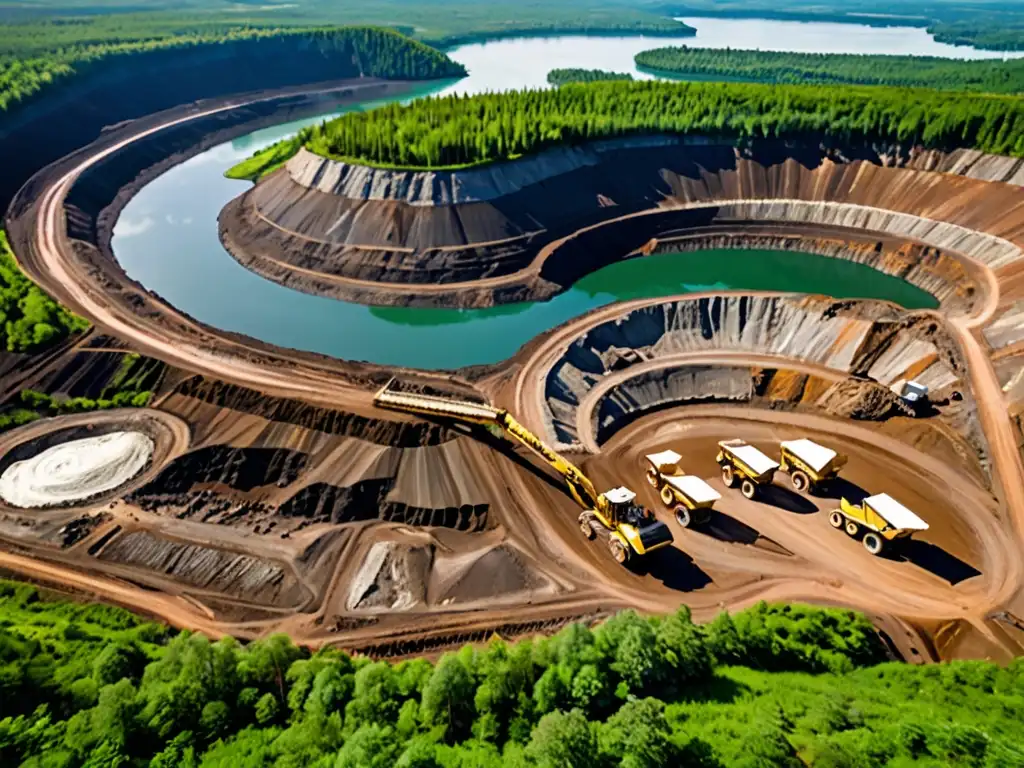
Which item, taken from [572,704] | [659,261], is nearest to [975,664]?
[572,704]

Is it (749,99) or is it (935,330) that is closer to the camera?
(935,330)

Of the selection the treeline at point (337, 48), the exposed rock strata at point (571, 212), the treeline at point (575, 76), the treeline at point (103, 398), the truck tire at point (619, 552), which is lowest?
the truck tire at point (619, 552)

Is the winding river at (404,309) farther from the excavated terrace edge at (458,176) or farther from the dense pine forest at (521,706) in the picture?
the dense pine forest at (521,706)

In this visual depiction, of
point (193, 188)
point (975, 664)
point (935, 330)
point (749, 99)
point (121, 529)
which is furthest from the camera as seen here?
point (193, 188)

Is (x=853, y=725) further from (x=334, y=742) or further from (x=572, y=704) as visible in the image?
(x=334, y=742)

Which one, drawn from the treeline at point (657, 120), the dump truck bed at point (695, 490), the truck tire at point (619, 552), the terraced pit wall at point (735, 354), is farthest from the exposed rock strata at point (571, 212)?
the truck tire at point (619, 552)

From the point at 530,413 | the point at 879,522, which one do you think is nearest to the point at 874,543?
the point at 879,522

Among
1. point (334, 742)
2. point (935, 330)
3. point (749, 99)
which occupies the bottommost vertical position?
point (334, 742)
